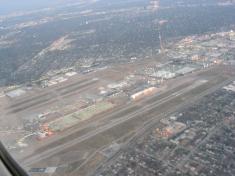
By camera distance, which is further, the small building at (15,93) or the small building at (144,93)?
the small building at (15,93)

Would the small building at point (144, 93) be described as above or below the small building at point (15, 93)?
above

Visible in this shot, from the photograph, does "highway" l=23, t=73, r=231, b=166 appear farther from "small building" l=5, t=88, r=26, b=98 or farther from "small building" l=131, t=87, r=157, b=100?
"small building" l=5, t=88, r=26, b=98

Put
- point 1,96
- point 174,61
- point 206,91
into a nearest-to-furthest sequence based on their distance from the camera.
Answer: point 206,91, point 1,96, point 174,61

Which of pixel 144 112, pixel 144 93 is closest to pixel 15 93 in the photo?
pixel 144 93

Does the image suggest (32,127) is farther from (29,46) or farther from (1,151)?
(29,46)

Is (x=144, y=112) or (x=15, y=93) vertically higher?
(x=144, y=112)

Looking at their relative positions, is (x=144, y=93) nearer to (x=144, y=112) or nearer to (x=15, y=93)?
(x=144, y=112)

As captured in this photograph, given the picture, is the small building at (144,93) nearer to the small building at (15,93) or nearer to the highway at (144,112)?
the highway at (144,112)

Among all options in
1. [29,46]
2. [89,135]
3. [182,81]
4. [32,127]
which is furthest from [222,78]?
[29,46]

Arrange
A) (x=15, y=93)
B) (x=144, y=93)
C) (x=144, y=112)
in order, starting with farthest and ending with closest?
(x=15, y=93) < (x=144, y=93) < (x=144, y=112)

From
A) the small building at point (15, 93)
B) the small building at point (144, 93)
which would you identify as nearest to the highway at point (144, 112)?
the small building at point (144, 93)

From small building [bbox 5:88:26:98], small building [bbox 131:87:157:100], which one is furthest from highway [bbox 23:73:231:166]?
small building [bbox 5:88:26:98]
